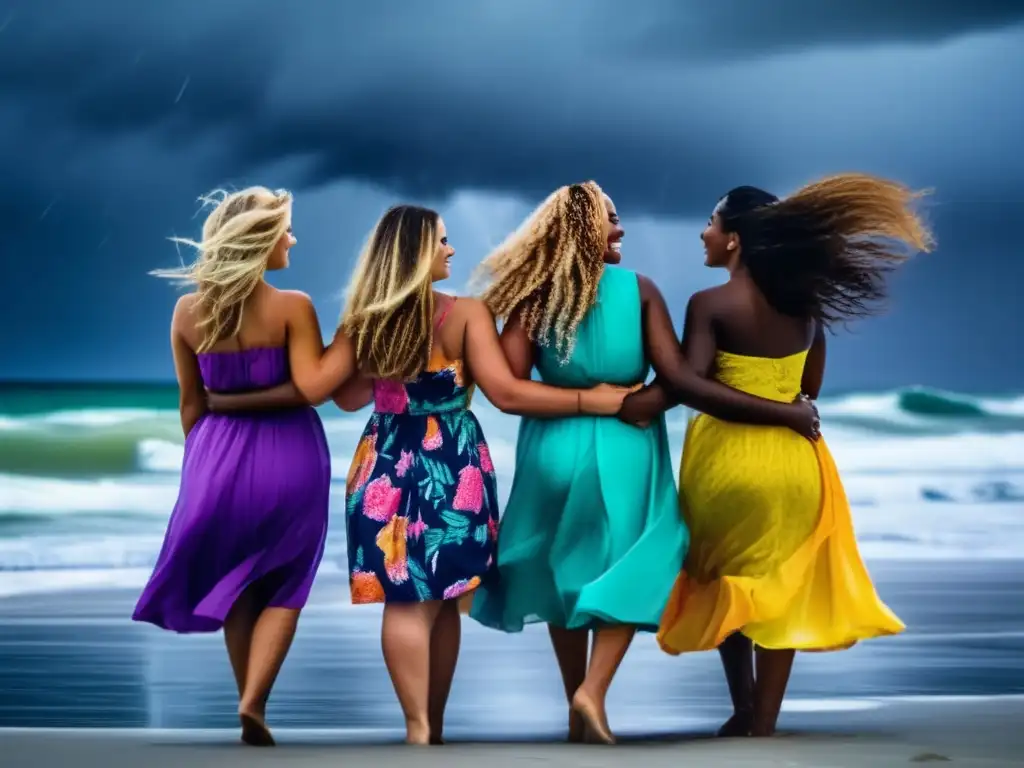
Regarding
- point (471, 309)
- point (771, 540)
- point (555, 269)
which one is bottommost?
point (771, 540)

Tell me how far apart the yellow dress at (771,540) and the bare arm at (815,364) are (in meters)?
0.09

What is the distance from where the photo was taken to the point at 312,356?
5.20 m

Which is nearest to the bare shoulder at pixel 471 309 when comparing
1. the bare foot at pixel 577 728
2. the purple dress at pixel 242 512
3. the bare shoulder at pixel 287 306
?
the bare shoulder at pixel 287 306

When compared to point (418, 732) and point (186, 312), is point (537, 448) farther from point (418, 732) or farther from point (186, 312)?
point (186, 312)

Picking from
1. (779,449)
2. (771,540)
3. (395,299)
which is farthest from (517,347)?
(771,540)

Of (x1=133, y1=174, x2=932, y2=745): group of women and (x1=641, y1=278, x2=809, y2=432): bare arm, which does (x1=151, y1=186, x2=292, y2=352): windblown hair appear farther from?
Result: (x1=641, y1=278, x2=809, y2=432): bare arm

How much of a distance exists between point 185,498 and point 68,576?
5997 millimetres

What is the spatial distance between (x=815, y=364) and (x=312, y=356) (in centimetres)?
156

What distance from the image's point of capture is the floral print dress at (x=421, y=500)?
5117 millimetres

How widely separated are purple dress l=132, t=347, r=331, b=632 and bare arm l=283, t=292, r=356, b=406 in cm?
6

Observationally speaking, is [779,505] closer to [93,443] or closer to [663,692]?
[663,692]

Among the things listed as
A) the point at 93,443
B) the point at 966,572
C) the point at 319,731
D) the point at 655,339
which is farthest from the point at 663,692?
the point at 93,443

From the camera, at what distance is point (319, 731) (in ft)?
18.8

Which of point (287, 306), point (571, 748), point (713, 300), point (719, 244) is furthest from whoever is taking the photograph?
point (719, 244)
